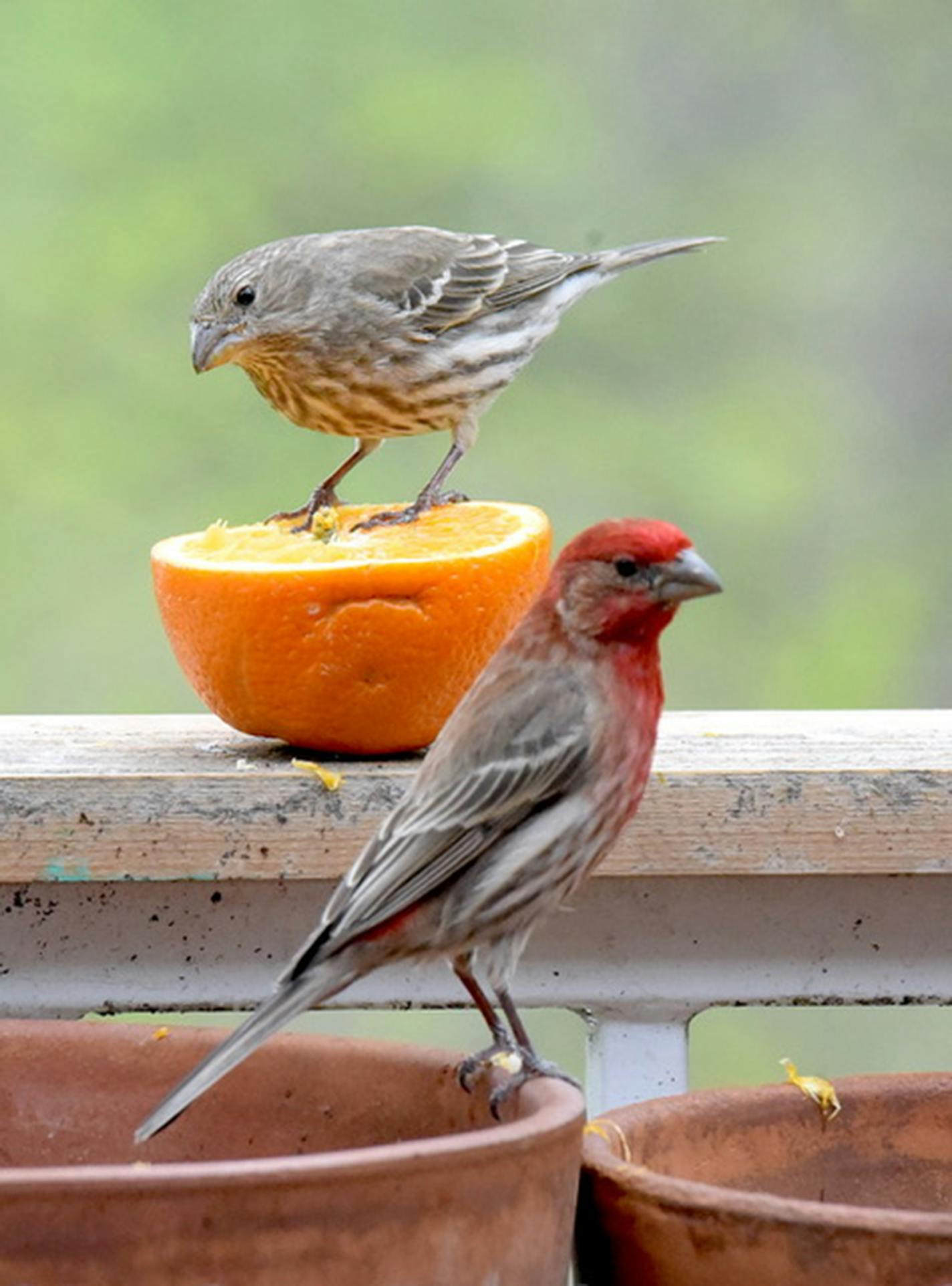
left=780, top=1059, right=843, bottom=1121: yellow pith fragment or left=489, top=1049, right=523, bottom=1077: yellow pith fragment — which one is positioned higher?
left=489, top=1049, right=523, bottom=1077: yellow pith fragment

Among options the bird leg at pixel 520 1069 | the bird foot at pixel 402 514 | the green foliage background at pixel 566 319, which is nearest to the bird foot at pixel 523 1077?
the bird leg at pixel 520 1069

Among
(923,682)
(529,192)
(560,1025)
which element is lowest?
(560,1025)

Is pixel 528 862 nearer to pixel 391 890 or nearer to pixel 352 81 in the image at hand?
pixel 391 890

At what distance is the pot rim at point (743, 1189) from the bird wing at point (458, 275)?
167cm

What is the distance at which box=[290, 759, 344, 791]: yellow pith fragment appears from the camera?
2.50 metres

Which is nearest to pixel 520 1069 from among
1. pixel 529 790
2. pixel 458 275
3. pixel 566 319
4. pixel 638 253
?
pixel 529 790

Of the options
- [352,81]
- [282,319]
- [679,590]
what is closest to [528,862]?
[679,590]

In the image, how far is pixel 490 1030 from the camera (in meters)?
2.26

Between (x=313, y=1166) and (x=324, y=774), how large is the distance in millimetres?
799

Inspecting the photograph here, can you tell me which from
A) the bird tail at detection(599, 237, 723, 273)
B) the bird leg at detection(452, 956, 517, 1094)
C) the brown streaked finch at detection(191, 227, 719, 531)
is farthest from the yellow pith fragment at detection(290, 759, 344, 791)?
the bird tail at detection(599, 237, 723, 273)

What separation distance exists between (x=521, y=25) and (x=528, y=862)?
210 inches

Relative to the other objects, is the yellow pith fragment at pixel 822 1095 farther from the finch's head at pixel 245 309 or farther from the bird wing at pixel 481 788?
the finch's head at pixel 245 309

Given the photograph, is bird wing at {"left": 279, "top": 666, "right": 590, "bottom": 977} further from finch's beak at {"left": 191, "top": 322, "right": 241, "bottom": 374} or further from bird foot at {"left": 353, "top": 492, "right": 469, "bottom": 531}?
finch's beak at {"left": 191, "top": 322, "right": 241, "bottom": 374}

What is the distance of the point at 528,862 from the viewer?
218cm
